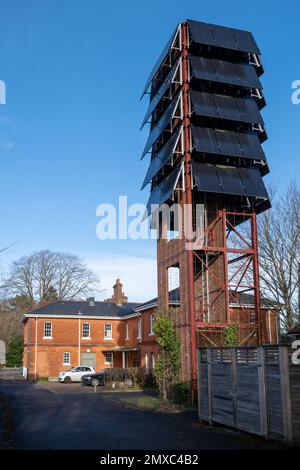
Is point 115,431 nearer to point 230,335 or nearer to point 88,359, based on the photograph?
point 230,335

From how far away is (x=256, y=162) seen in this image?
88.3ft

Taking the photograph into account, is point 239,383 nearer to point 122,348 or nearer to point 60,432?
point 60,432

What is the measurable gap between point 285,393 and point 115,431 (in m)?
5.84

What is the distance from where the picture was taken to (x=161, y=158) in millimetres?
27969

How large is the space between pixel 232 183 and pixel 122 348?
91.8 ft

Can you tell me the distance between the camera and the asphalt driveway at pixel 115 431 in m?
13.1

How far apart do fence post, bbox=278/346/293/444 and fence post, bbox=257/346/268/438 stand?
0.93 metres

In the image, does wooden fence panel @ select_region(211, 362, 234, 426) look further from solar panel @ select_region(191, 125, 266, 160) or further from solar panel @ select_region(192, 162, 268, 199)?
solar panel @ select_region(191, 125, 266, 160)

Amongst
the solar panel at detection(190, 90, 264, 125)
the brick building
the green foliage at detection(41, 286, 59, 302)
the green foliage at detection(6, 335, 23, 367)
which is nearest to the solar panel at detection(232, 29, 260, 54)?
the solar panel at detection(190, 90, 264, 125)

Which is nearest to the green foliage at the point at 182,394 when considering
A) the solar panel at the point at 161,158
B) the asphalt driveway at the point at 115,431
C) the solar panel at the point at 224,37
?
the asphalt driveway at the point at 115,431

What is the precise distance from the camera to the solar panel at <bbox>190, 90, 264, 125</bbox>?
2569 centimetres

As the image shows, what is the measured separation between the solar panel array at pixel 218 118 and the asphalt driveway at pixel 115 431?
35.4 feet

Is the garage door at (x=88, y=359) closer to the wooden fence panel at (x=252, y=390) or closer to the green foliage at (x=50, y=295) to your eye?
the green foliage at (x=50, y=295)
